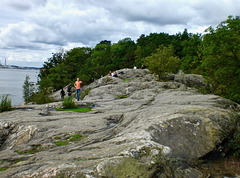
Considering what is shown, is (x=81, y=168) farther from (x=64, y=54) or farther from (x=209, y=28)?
(x=64, y=54)

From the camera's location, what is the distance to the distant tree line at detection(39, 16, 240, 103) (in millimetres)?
24078

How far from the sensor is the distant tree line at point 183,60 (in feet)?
79.0

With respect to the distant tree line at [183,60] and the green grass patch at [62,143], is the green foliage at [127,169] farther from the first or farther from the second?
the distant tree line at [183,60]

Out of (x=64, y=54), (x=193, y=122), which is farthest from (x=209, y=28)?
(x=64, y=54)

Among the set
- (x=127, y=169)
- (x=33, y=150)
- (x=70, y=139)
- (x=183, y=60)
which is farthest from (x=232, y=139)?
(x=183, y=60)

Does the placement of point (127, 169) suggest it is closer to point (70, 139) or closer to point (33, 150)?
point (70, 139)

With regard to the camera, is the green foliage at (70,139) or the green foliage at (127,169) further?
the green foliage at (70,139)

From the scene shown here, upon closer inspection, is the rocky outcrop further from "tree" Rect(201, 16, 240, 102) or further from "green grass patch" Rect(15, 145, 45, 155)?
"tree" Rect(201, 16, 240, 102)

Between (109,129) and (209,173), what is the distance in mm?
3810

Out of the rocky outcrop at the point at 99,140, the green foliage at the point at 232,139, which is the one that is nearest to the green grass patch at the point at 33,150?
the rocky outcrop at the point at 99,140

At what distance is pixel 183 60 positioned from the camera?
235 feet

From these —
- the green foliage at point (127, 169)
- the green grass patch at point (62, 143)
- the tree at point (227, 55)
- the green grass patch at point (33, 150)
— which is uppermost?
the tree at point (227, 55)

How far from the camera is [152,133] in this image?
642 centimetres

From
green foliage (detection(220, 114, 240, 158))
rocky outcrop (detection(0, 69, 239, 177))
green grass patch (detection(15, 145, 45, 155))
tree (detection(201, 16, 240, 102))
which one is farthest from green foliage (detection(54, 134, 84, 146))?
tree (detection(201, 16, 240, 102))
